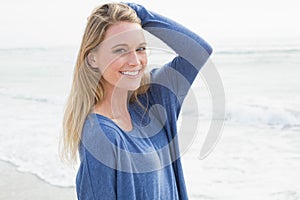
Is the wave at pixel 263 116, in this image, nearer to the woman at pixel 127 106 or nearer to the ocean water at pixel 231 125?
the ocean water at pixel 231 125

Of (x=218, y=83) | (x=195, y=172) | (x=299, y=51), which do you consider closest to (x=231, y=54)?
(x=299, y=51)

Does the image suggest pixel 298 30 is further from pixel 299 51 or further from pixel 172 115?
pixel 172 115

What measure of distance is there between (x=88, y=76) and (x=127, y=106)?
147 mm

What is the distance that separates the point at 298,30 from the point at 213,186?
8.94 metres

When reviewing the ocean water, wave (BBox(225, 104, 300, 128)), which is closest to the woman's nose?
the ocean water

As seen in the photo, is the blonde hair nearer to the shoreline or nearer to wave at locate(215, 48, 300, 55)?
the shoreline

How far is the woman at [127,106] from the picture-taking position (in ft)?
3.69

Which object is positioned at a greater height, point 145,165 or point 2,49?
point 145,165

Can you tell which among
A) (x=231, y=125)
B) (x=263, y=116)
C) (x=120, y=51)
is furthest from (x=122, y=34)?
(x=263, y=116)

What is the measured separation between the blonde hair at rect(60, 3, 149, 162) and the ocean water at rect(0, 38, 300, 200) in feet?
1.69

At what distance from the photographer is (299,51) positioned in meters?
10.0

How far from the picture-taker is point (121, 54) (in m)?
1.18

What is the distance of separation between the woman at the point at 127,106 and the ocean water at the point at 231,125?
21.0 inches

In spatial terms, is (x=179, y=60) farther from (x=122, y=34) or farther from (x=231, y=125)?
(x=231, y=125)
